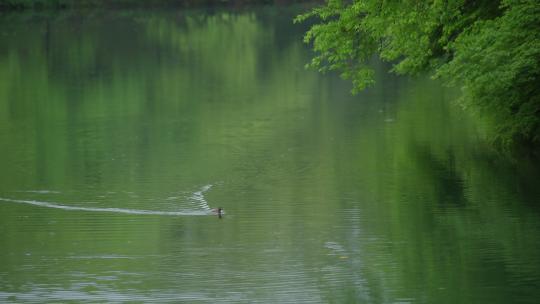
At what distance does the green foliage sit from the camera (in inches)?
917

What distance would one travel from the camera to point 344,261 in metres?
18.1

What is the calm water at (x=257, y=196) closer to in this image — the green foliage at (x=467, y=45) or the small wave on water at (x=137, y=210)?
the small wave on water at (x=137, y=210)

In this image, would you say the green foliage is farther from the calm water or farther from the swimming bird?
the swimming bird

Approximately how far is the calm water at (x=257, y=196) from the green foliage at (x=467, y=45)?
1265mm

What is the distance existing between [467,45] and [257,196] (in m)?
4.98

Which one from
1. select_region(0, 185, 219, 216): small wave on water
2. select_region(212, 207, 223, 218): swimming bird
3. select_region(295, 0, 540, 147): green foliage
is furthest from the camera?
select_region(295, 0, 540, 147): green foliage

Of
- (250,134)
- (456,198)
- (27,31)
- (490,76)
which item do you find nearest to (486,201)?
(456,198)

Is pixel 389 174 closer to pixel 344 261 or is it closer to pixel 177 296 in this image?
pixel 344 261

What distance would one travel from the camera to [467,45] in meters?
24.2

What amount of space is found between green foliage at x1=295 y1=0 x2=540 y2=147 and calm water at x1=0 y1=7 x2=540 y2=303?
1265mm

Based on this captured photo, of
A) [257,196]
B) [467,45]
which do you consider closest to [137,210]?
[257,196]

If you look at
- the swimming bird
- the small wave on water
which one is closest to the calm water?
the small wave on water

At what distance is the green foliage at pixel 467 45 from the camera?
23281 millimetres

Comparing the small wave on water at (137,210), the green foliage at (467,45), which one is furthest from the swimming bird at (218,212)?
the green foliage at (467,45)
